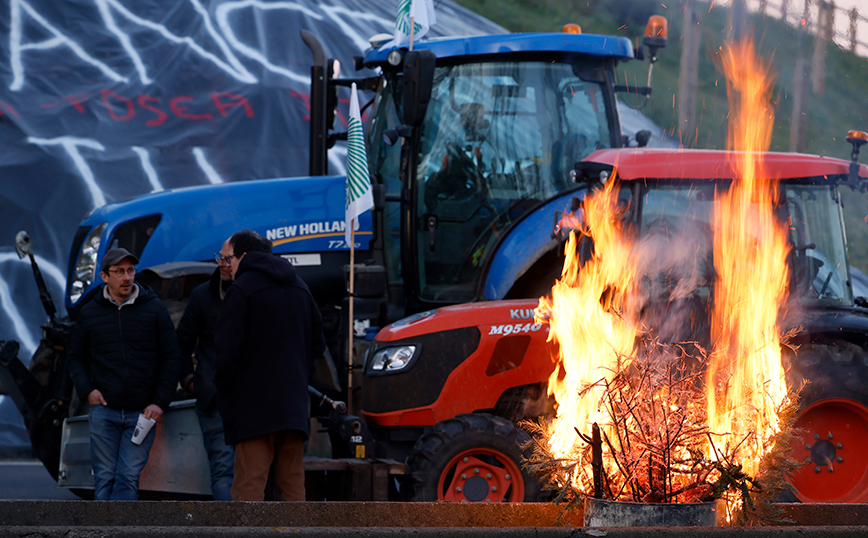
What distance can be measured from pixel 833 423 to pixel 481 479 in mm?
2222

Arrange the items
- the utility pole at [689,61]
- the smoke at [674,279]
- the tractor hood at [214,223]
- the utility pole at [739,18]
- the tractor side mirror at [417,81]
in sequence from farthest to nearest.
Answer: the utility pole at [689,61] → the tractor hood at [214,223] → the tractor side mirror at [417,81] → the smoke at [674,279] → the utility pole at [739,18]

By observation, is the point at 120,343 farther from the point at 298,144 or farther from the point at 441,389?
the point at 298,144

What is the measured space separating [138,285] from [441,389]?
1.93 m

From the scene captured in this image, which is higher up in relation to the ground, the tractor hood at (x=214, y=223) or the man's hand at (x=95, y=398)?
the tractor hood at (x=214, y=223)

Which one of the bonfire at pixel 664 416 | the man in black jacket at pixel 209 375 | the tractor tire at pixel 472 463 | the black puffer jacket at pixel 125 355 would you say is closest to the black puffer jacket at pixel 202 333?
Answer: the man in black jacket at pixel 209 375

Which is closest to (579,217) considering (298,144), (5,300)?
(5,300)

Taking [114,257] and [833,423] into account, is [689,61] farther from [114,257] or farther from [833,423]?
[114,257]

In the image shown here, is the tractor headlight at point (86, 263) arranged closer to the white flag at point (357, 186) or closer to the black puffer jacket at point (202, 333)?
the black puffer jacket at point (202, 333)

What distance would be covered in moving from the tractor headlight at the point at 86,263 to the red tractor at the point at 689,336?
240 centimetres

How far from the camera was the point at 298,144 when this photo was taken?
17.5m

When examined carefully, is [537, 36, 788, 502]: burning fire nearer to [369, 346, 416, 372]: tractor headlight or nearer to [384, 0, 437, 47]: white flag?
[369, 346, 416, 372]: tractor headlight

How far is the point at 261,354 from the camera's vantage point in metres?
4.92

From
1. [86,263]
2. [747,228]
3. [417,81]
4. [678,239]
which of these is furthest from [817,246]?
[86,263]

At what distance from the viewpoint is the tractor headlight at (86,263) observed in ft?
23.3
